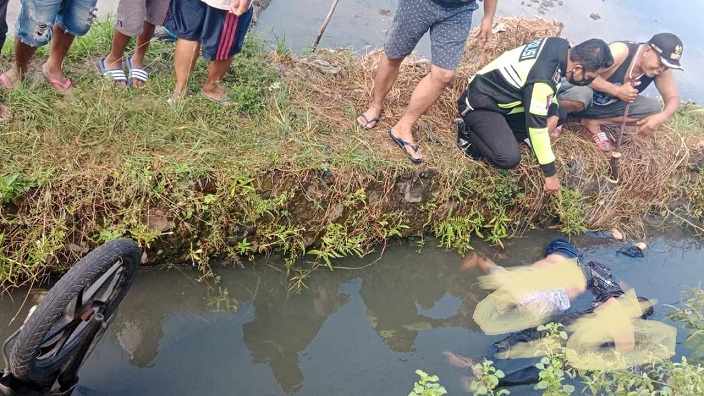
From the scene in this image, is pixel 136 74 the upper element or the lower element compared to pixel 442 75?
lower

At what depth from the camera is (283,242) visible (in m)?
3.96

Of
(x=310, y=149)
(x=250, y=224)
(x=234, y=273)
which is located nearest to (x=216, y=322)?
(x=234, y=273)

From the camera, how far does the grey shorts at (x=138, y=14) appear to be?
12.5ft

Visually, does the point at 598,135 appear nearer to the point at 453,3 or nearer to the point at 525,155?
the point at 525,155

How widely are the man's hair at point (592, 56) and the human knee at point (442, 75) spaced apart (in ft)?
2.98

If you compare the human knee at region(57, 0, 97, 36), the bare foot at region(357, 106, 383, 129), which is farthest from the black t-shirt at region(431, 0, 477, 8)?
the human knee at region(57, 0, 97, 36)

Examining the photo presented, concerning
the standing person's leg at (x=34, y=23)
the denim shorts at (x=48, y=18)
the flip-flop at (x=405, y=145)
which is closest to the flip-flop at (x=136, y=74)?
the denim shorts at (x=48, y=18)

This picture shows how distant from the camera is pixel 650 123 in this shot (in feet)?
17.2

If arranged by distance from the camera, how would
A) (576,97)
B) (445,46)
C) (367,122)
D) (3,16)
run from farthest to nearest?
(576,97) < (367,122) < (445,46) < (3,16)

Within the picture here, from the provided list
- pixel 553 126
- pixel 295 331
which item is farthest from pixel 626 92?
pixel 295 331

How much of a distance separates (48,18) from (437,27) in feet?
8.11

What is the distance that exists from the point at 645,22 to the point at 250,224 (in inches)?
264

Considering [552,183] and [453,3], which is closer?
[453,3]

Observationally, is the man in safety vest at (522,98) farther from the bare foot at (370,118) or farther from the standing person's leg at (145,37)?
the standing person's leg at (145,37)
